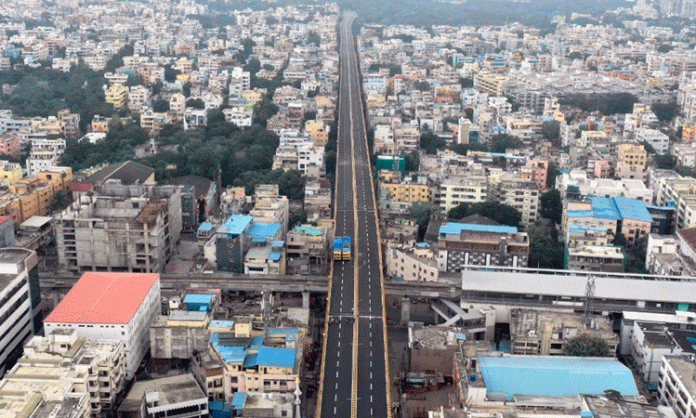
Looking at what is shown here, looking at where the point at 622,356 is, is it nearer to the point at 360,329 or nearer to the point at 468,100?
the point at 360,329

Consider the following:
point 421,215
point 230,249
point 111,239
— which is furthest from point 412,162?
point 111,239

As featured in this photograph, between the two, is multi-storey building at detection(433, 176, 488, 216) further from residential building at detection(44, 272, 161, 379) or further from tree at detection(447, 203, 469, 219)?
residential building at detection(44, 272, 161, 379)

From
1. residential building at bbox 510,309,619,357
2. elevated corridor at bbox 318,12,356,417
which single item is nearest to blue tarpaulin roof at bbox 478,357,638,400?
residential building at bbox 510,309,619,357

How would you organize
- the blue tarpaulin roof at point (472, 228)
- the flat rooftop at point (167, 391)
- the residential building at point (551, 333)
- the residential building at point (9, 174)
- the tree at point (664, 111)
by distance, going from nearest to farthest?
the flat rooftop at point (167, 391), the residential building at point (551, 333), the blue tarpaulin roof at point (472, 228), the residential building at point (9, 174), the tree at point (664, 111)

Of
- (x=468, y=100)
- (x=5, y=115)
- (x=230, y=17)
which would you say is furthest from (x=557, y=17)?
(x=5, y=115)

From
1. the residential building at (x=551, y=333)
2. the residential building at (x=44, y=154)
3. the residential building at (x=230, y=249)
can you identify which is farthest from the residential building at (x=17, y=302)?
the residential building at (x=44, y=154)

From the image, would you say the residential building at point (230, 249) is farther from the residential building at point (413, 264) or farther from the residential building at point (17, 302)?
the residential building at point (17, 302)
